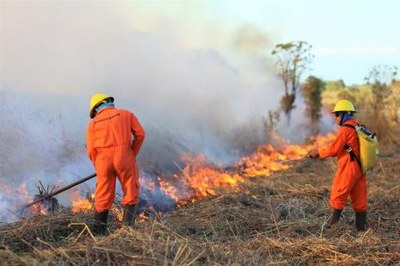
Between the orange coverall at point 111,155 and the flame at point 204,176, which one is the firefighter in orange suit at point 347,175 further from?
the orange coverall at point 111,155

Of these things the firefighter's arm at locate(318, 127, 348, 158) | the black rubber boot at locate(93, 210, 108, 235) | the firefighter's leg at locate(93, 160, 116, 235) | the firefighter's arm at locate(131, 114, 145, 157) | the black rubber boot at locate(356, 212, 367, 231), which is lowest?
the black rubber boot at locate(356, 212, 367, 231)

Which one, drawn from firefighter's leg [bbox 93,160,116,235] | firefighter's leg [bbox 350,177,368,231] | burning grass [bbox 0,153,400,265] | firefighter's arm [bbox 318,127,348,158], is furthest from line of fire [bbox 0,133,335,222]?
firefighter's leg [bbox 350,177,368,231]

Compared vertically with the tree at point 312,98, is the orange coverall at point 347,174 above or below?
below

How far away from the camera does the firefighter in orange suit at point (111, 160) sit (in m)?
6.09

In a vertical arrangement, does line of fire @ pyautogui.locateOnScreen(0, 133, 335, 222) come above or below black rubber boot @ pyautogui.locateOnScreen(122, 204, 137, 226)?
below

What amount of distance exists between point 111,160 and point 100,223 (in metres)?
0.79

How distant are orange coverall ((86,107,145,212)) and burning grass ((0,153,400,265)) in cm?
42

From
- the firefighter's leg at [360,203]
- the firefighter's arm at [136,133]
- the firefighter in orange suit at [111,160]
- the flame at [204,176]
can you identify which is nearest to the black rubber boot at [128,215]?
the firefighter in orange suit at [111,160]

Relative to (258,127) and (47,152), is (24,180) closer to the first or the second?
(47,152)

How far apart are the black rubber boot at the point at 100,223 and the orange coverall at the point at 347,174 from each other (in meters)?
3.10

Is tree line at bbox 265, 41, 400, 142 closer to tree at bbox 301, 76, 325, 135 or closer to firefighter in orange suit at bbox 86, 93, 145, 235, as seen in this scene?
tree at bbox 301, 76, 325, 135

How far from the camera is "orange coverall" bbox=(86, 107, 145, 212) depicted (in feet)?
20.0

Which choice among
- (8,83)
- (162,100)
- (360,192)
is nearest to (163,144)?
(162,100)

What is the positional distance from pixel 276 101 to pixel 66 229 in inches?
568
